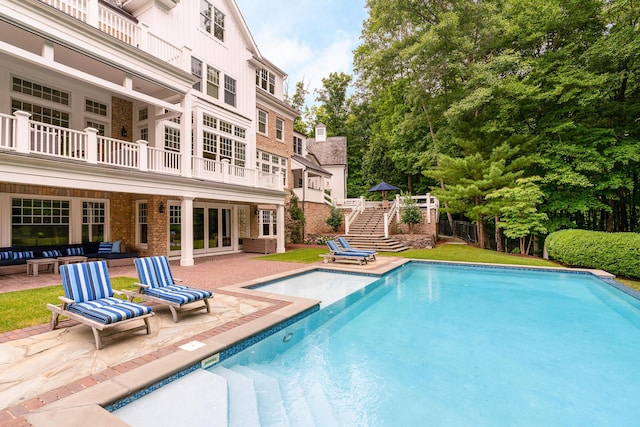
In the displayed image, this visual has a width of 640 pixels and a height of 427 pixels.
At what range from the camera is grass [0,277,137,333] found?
5.55m

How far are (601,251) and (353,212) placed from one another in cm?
1454

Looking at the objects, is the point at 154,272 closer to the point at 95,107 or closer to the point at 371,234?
the point at 95,107

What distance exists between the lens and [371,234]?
21.0 metres

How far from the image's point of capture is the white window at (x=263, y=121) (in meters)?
20.4

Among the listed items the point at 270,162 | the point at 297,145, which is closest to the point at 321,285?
the point at 270,162

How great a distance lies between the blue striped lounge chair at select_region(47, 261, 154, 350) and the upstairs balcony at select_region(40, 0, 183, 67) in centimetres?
886

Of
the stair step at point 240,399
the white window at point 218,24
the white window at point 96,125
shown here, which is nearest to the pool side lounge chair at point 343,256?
the stair step at point 240,399

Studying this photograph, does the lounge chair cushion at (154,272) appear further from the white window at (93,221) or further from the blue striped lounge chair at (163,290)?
the white window at (93,221)

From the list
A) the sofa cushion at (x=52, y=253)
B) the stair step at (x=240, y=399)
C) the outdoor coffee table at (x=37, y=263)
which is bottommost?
the stair step at (x=240, y=399)

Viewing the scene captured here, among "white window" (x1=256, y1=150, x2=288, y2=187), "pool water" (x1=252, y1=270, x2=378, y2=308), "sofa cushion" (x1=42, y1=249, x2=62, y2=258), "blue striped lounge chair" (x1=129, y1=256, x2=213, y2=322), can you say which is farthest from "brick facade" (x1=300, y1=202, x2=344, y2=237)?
"blue striped lounge chair" (x1=129, y1=256, x2=213, y2=322)

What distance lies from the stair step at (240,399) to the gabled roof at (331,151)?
109ft

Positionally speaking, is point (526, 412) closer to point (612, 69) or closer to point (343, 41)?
point (612, 69)

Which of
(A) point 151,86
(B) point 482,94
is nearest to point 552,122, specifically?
(B) point 482,94

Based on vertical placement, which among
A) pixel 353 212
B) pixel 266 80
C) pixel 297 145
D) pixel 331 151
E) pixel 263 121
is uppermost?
pixel 266 80
